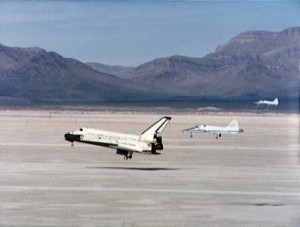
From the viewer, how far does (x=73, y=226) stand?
2317 centimetres

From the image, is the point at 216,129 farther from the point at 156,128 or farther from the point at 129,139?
the point at 156,128

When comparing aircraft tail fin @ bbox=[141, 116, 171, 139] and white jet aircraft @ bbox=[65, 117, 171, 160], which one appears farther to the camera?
white jet aircraft @ bbox=[65, 117, 171, 160]

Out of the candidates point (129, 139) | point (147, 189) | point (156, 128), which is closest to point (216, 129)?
point (129, 139)

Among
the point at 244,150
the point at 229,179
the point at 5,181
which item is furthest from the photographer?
the point at 244,150

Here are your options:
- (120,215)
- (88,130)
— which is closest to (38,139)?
(88,130)

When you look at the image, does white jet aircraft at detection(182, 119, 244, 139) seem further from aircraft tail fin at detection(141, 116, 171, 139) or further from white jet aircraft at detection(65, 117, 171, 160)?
aircraft tail fin at detection(141, 116, 171, 139)

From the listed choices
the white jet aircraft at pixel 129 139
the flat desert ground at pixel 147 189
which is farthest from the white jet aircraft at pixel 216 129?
the white jet aircraft at pixel 129 139

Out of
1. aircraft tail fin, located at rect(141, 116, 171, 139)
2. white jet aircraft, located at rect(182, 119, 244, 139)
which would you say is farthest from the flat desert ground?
white jet aircraft, located at rect(182, 119, 244, 139)

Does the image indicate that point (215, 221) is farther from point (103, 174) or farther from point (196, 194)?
point (103, 174)

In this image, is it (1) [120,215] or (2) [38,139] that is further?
(2) [38,139]

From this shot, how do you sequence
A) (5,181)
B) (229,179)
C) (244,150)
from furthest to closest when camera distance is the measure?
(244,150) < (229,179) < (5,181)

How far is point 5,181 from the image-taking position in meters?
35.6

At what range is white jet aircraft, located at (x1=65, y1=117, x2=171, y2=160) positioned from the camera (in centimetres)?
4147

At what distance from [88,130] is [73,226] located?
22.1 m
